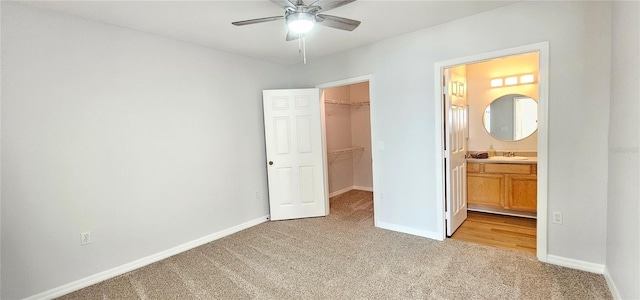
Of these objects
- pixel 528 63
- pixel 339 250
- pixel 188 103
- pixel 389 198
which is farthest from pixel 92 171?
pixel 528 63

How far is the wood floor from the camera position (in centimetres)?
296

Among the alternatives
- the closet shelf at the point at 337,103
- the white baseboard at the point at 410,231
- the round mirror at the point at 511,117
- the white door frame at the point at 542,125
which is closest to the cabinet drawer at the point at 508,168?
the round mirror at the point at 511,117

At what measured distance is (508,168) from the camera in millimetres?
3752

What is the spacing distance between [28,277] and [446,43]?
4334 mm

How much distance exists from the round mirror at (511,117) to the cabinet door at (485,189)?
0.69 meters

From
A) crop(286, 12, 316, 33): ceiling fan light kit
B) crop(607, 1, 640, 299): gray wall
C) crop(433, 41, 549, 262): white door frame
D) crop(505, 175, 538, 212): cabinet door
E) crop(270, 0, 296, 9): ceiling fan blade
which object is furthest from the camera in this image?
crop(505, 175, 538, 212): cabinet door

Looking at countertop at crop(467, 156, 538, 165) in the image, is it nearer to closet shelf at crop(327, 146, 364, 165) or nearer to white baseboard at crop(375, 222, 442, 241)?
white baseboard at crop(375, 222, 442, 241)

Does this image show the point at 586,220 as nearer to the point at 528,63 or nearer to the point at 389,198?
the point at 389,198

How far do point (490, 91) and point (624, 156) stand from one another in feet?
8.44

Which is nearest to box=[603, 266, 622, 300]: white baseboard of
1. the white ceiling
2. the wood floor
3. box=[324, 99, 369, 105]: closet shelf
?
the wood floor

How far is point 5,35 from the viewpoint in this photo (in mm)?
2096

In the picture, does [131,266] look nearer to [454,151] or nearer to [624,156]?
[454,151]

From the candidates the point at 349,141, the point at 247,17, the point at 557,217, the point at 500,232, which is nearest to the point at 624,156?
the point at 557,217

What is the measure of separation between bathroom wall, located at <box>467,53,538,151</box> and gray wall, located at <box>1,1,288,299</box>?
3570mm
